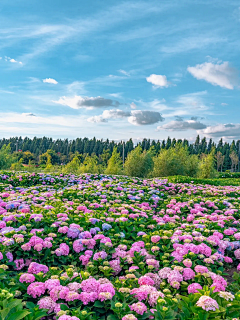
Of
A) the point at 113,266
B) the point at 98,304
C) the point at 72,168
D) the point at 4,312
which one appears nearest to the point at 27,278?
the point at 4,312

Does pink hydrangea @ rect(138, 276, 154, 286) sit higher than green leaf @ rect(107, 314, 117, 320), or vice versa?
pink hydrangea @ rect(138, 276, 154, 286)

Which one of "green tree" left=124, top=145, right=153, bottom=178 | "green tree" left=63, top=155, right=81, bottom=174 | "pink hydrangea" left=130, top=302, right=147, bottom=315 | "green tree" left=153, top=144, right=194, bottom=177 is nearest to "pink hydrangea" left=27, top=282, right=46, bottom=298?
"pink hydrangea" left=130, top=302, right=147, bottom=315

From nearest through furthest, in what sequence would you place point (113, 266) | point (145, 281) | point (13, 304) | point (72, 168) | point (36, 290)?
point (13, 304), point (36, 290), point (145, 281), point (113, 266), point (72, 168)

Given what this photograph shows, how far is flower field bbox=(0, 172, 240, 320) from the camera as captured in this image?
2184mm

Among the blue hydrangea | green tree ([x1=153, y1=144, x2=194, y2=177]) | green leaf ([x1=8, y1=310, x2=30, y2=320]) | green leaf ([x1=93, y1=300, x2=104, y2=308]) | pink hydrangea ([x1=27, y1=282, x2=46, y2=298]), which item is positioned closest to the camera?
green leaf ([x1=8, y1=310, x2=30, y2=320])

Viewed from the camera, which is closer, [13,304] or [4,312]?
[4,312]

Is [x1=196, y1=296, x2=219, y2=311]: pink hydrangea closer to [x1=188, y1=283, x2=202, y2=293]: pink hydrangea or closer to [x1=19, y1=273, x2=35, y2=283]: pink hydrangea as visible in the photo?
[x1=188, y1=283, x2=202, y2=293]: pink hydrangea

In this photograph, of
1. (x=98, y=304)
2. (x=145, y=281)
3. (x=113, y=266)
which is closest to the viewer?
(x=98, y=304)

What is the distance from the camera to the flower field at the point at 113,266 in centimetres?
218

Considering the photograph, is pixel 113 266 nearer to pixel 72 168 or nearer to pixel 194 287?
pixel 194 287

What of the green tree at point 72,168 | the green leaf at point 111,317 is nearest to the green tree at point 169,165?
the green tree at point 72,168

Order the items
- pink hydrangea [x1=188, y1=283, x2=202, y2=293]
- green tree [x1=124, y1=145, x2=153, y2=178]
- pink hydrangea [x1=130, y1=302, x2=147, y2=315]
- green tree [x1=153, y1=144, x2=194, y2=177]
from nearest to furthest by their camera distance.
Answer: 1. pink hydrangea [x1=130, y1=302, x2=147, y2=315]
2. pink hydrangea [x1=188, y1=283, x2=202, y2=293]
3. green tree [x1=153, y1=144, x2=194, y2=177]
4. green tree [x1=124, y1=145, x2=153, y2=178]

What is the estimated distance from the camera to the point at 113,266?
3.18 metres

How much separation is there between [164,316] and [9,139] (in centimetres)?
10030
